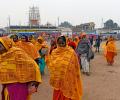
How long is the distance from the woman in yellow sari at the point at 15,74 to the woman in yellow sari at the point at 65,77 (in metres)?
1.74

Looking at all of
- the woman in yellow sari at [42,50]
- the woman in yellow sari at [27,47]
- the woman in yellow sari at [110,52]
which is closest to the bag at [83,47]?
the woman in yellow sari at [42,50]

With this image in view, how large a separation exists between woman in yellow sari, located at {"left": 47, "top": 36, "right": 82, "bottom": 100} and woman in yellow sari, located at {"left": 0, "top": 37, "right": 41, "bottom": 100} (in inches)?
68.4

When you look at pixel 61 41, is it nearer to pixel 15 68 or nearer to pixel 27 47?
pixel 15 68

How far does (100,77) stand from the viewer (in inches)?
597

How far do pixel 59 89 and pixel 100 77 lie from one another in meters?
7.55

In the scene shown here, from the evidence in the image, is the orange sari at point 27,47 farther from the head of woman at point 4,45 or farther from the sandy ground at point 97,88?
the head of woman at point 4,45

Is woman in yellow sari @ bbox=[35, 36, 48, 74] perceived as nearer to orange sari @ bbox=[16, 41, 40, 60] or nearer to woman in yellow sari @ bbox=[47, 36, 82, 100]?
orange sari @ bbox=[16, 41, 40, 60]

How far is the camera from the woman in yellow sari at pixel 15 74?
5.88m

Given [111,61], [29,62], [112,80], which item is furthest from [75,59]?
[111,61]

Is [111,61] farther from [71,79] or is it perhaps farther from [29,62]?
[29,62]

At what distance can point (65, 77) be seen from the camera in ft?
25.4

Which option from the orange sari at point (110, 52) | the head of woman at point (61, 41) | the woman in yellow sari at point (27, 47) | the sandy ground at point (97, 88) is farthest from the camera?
the orange sari at point (110, 52)

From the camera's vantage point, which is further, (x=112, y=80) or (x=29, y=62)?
(x=112, y=80)

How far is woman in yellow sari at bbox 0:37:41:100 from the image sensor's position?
588 cm
